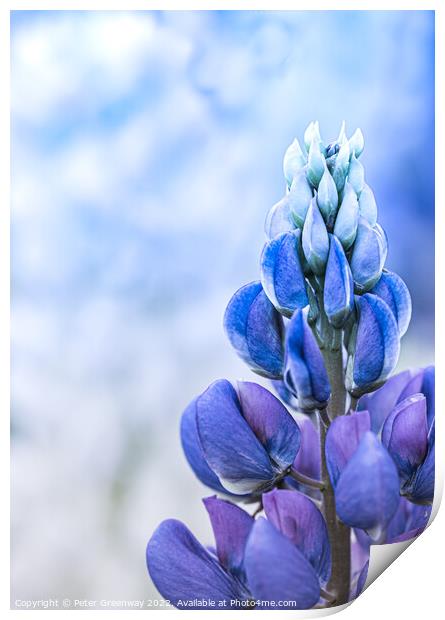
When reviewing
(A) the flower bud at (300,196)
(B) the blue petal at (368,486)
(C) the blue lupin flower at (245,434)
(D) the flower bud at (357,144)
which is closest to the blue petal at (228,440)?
(C) the blue lupin flower at (245,434)

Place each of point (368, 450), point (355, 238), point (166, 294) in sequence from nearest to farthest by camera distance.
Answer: point (368, 450)
point (355, 238)
point (166, 294)

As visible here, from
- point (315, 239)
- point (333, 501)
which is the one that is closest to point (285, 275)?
point (315, 239)

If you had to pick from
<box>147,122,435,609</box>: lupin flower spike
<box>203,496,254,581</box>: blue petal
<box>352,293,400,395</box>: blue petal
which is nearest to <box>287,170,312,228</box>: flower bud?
<box>147,122,435,609</box>: lupin flower spike

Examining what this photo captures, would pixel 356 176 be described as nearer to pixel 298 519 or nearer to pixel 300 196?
pixel 300 196

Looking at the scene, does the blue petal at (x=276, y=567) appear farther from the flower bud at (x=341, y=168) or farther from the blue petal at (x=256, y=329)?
the flower bud at (x=341, y=168)

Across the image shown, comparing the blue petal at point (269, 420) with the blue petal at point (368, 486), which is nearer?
the blue petal at point (368, 486)
